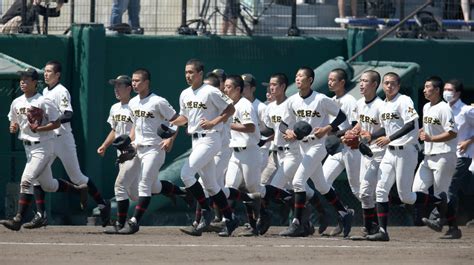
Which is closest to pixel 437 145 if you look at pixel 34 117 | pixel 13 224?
pixel 34 117

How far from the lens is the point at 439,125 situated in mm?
15836

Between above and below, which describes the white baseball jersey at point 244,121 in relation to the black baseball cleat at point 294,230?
above

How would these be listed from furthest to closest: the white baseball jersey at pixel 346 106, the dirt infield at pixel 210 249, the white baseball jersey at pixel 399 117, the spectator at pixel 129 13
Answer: the spectator at pixel 129 13
the white baseball jersey at pixel 346 106
the white baseball jersey at pixel 399 117
the dirt infield at pixel 210 249

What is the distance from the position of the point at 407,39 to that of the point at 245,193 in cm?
566

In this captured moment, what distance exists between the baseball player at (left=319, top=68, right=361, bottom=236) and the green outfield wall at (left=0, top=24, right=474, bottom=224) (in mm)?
3856

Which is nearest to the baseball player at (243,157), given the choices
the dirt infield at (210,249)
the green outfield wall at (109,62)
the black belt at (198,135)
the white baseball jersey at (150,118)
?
the dirt infield at (210,249)

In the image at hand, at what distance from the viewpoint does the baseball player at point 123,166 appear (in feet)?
50.9

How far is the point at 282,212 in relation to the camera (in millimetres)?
17125

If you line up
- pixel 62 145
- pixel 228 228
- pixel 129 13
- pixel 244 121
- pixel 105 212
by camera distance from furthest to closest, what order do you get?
pixel 129 13 < pixel 105 212 < pixel 62 145 < pixel 244 121 < pixel 228 228

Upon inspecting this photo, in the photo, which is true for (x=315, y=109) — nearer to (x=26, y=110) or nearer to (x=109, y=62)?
(x=26, y=110)

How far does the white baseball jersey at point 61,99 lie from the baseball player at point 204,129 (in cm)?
131

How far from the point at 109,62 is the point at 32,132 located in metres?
3.93

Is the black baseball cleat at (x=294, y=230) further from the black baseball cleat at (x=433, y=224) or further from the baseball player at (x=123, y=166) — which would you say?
the baseball player at (x=123, y=166)

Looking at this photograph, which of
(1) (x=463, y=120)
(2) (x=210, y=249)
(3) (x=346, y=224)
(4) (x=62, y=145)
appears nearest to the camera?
(2) (x=210, y=249)
